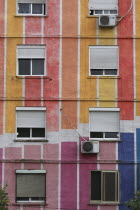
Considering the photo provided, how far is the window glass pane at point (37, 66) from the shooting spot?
20.3 m

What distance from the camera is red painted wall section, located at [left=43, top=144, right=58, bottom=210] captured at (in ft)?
64.1

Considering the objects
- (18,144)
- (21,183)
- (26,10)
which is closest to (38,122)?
(18,144)

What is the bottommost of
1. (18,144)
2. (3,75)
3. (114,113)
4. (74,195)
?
(74,195)

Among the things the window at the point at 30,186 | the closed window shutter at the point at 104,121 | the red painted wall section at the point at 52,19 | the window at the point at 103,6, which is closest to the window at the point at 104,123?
the closed window shutter at the point at 104,121

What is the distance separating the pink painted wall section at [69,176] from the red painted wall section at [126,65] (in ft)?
7.57

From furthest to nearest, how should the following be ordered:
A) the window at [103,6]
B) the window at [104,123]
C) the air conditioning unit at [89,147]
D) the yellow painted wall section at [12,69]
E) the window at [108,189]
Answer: the window at [103,6]
the window at [104,123]
the yellow painted wall section at [12,69]
the window at [108,189]
the air conditioning unit at [89,147]

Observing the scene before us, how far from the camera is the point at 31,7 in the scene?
67.9 ft

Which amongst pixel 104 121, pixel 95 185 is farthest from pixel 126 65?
pixel 95 185

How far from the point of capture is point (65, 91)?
65.6ft

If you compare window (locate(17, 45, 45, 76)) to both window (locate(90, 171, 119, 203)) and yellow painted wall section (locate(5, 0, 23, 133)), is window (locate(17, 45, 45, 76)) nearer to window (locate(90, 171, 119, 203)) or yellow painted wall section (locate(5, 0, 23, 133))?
yellow painted wall section (locate(5, 0, 23, 133))

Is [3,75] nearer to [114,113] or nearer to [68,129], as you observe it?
[68,129]

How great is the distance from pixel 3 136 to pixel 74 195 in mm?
3470

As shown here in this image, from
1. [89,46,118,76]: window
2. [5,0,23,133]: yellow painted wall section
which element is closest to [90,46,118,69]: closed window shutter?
[89,46,118,76]: window

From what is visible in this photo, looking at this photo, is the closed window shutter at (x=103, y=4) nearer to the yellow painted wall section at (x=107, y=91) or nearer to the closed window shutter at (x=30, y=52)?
the closed window shutter at (x=30, y=52)
